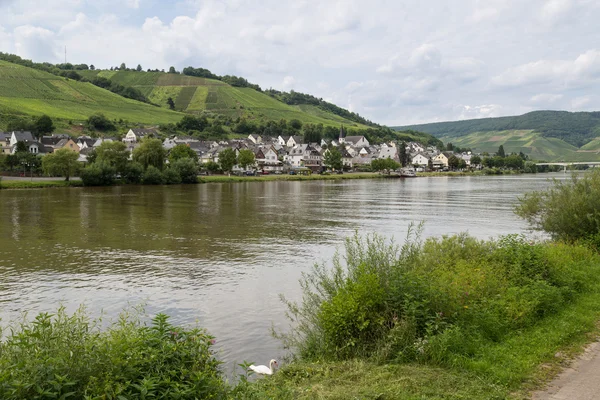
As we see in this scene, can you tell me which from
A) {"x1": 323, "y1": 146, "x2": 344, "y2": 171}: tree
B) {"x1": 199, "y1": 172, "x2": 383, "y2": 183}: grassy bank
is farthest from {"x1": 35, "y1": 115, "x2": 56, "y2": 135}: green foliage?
{"x1": 323, "y1": 146, "x2": 344, "y2": 171}: tree

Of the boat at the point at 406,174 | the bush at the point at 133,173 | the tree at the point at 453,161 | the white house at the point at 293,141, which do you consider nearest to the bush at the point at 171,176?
the bush at the point at 133,173

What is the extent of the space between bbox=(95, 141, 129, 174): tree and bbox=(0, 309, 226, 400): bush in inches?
3195

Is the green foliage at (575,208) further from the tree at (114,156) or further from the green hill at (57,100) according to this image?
the green hill at (57,100)

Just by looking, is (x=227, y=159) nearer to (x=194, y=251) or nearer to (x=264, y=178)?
(x=264, y=178)

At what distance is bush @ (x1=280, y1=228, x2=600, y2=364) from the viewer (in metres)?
9.58

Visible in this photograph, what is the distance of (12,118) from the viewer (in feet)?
459

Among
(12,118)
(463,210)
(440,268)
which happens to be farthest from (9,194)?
(12,118)

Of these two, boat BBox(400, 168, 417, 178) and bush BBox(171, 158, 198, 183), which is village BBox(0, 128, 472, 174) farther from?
bush BBox(171, 158, 198, 183)

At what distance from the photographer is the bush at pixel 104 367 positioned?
6102 mm

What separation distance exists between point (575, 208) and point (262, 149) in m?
134

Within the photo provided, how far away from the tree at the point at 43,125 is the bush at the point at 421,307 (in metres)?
144

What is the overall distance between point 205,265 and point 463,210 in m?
32.5

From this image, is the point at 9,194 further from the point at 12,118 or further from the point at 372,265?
the point at 12,118

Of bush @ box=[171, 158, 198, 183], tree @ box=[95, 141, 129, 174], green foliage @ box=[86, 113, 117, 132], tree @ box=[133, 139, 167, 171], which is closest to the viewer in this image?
tree @ box=[95, 141, 129, 174]
